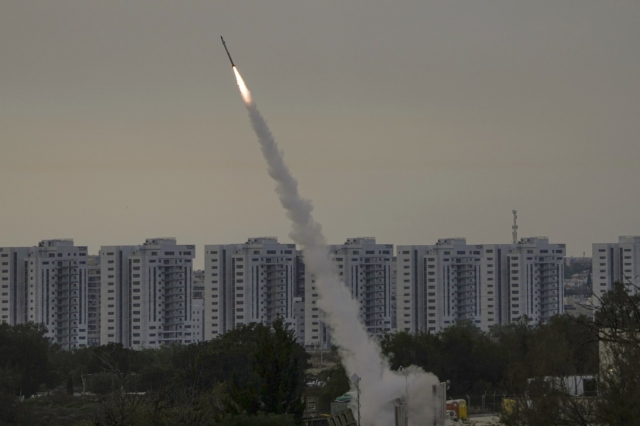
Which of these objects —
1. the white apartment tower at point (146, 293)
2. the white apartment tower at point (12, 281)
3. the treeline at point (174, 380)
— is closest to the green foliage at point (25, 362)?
the treeline at point (174, 380)

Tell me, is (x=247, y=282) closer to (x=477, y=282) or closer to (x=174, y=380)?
(x=477, y=282)

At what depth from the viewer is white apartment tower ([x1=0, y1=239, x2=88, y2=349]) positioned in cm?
13138

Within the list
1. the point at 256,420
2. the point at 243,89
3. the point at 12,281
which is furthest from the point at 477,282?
the point at 256,420

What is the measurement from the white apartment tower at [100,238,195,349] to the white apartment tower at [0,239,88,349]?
149 inches

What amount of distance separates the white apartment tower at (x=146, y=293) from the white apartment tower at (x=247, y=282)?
255 cm

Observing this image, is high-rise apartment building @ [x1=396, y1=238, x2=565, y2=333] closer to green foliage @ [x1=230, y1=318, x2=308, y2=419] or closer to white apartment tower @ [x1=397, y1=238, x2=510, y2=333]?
white apartment tower @ [x1=397, y1=238, x2=510, y2=333]

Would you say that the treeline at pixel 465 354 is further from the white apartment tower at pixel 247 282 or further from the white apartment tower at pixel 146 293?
the white apartment tower at pixel 146 293

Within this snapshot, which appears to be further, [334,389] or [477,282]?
[477,282]

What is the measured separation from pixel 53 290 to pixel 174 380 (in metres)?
73.8

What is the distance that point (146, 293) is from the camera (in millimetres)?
129125

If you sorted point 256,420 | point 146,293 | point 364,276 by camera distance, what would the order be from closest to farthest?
point 256,420 < point 146,293 < point 364,276

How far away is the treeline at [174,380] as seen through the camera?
36.7 meters

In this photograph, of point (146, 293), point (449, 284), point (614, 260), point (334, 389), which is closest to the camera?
point (334, 389)

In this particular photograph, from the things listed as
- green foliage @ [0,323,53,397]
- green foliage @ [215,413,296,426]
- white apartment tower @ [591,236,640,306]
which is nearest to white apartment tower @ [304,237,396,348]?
white apartment tower @ [591,236,640,306]
